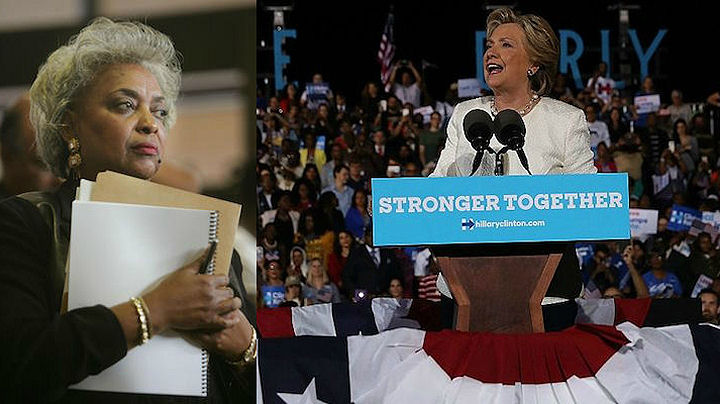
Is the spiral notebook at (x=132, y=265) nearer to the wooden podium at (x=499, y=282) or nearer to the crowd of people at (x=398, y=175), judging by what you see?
the wooden podium at (x=499, y=282)

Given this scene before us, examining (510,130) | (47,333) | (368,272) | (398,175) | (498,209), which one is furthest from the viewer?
(398,175)

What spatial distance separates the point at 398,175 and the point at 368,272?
3.04 feet

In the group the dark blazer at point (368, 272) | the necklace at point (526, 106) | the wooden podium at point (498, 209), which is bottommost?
the dark blazer at point (368, 272)

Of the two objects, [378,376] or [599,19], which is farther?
[599,19]

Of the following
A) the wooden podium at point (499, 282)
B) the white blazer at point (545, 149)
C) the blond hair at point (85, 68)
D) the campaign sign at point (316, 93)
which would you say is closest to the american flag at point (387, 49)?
the campaign sign at point (316, 93)

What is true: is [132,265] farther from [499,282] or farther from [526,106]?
[526,106]

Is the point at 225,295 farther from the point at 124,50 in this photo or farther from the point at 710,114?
the point at 710,114

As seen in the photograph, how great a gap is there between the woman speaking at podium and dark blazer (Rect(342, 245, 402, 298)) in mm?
3196

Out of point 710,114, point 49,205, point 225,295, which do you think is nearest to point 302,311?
point 225,295

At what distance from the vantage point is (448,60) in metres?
8.91

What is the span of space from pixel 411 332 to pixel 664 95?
20.3 ft

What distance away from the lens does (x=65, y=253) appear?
3.04 metres

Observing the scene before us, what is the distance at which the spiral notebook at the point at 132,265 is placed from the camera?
2982 millimetres

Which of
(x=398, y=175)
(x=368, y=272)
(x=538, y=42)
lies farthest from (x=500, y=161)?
(x=398, y=175)
